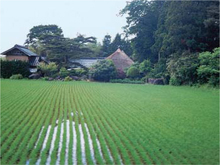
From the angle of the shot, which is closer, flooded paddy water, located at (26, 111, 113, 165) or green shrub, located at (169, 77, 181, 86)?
flooded paddy water, located at (26, 111, 113, 165)

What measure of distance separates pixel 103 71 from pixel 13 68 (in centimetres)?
882

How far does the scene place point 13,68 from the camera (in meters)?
22.1

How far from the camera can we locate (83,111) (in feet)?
26.1

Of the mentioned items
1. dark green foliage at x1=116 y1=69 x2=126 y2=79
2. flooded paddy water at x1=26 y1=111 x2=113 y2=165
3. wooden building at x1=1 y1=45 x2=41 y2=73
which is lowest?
flooded paddy water at x1=26 y1=111 x2=113 y2=165

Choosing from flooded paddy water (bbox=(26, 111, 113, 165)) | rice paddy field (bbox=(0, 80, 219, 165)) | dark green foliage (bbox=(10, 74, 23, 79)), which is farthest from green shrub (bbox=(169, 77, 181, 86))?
flooded paddy water (bbox=(26, 111, 113, 165))

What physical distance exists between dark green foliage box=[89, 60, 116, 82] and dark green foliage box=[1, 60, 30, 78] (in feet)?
21.8

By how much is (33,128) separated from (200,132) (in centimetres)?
408

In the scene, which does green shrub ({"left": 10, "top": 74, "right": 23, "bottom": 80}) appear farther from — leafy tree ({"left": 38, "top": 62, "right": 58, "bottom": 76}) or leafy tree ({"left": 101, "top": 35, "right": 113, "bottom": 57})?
leafy tree ({"left": 101, "top": 35, "right": 113, "bottom": 57})

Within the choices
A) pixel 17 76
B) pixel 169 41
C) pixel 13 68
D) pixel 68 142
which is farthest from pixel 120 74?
pixel 68 142

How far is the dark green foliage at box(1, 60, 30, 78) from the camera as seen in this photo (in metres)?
21.9

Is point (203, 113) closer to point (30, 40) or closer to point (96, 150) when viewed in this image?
point (96, 150)

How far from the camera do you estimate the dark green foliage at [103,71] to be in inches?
982

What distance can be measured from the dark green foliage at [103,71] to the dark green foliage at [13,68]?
6.64 metres

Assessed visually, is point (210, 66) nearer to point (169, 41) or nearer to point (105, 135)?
point (169, 41)
